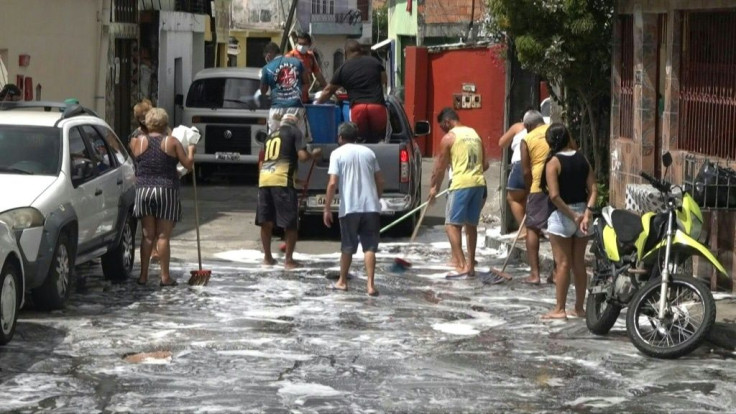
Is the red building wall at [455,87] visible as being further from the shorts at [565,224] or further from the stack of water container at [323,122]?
the shorts at [565,224]

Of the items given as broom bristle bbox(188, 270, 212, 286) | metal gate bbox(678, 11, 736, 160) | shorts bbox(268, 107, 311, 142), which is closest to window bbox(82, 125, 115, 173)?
broom bristle bbox(188, 270, 212, 286)

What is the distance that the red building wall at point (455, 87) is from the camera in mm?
28531

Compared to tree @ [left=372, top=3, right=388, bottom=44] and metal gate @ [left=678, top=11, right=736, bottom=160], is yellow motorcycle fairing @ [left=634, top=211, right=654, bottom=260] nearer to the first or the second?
metal gate @ [left=678, top=11, right=736, bottom=160]

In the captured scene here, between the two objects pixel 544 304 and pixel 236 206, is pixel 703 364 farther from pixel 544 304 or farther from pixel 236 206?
pixel 236 206

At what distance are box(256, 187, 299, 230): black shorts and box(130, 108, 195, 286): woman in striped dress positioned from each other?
5.22 feet

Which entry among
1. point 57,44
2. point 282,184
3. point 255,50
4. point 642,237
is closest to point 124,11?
point 57,44

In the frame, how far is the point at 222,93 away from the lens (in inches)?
974

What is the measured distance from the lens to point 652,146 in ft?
50.7

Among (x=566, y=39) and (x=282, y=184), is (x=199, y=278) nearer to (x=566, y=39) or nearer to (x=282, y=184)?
(x=282, y=184)

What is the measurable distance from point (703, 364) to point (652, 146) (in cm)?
588

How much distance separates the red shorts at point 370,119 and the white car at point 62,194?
3.65 metres

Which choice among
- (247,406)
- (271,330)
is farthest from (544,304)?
(247,406)

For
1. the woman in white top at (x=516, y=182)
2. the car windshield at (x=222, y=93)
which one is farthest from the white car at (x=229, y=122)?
the woman in white top at (x=516, y=182)

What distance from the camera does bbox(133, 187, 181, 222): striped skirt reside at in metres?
13.3
